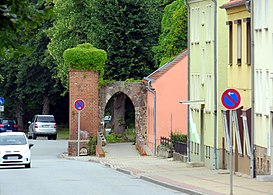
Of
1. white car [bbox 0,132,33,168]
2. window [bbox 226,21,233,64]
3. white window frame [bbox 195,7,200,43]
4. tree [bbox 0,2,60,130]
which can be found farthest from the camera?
tree [bbox 0,2,60,130]

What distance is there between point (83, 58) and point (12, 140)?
13762 millimetres

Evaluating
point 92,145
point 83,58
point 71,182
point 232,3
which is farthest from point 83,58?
point 71,182

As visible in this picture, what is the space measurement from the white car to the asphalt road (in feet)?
1.67

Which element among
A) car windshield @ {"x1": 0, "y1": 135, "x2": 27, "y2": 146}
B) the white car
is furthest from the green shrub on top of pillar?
the white car

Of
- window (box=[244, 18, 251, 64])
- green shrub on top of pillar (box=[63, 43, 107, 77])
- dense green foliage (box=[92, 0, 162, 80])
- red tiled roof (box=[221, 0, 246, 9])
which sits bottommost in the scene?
window (box=[244, 18, 251, 64])

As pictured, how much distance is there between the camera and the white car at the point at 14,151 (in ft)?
124

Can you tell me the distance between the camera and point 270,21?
Result: 2980cm

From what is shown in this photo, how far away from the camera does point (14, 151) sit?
37938 mm

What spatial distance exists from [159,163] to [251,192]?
17816 millimetres

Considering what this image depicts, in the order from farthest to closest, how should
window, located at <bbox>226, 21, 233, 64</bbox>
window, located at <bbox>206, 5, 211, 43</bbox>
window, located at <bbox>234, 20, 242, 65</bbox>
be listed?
1. window, located at <bbox>206, 5, 211, 43</bbox>
2. window, located at <bbox>226, 21, 233, 64</bbox>
3. window, located at <bbox>234, 20, 242, 65</bbox>

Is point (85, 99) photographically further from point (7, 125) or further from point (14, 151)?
point (7, 125)

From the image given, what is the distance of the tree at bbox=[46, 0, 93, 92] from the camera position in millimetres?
66500

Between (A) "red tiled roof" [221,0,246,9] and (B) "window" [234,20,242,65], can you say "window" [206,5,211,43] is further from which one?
(B) "window" [234,20,242,65]

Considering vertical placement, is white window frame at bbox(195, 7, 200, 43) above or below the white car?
above
